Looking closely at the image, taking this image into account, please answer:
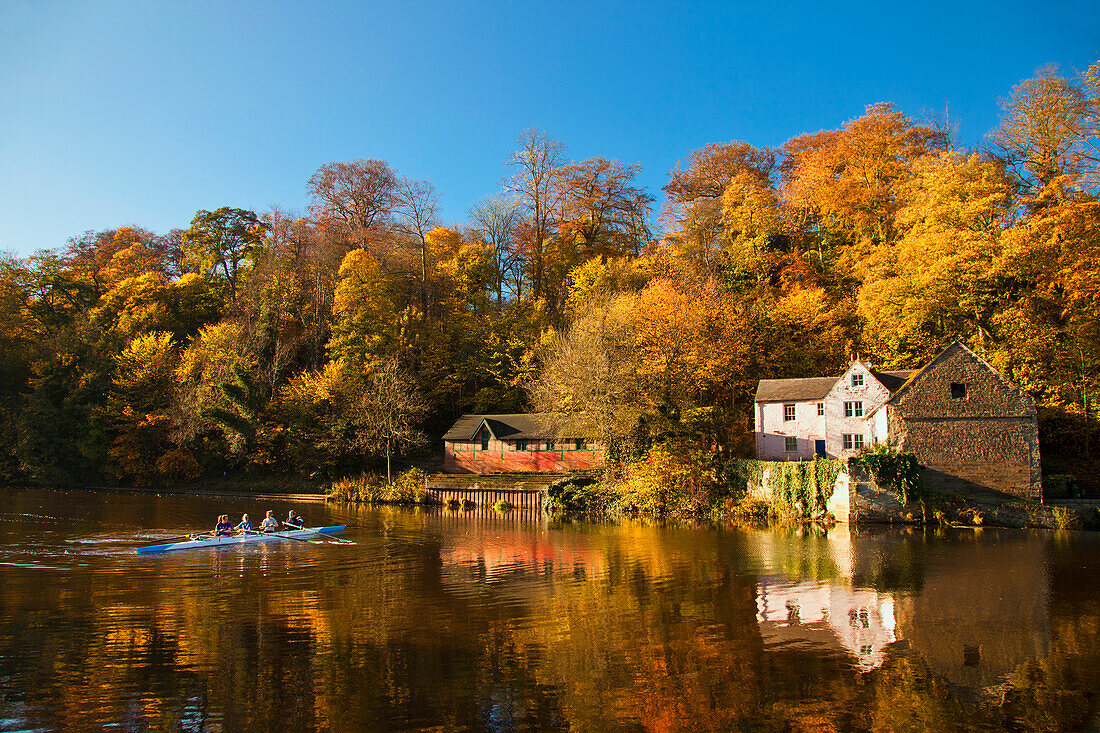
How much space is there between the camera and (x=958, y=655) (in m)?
11.6

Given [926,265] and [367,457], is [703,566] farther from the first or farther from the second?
[367,457]

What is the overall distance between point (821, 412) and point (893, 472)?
7.62 metres

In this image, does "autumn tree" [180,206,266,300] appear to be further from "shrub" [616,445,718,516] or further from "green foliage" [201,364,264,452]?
"shrub" [616,445,718,516]

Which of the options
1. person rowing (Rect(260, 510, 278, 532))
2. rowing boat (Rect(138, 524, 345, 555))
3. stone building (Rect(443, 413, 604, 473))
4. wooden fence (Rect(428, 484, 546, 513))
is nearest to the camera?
rowing boat (Rect(138, 524, 345, 555))

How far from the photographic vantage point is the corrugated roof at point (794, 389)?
A: 35969mm

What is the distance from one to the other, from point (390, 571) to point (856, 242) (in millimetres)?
39297

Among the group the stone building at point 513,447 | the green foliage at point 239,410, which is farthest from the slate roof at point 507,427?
the green foliage at point 239,410

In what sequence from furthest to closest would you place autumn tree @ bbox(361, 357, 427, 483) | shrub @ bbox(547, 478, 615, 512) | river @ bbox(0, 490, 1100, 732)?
autumn tree @ bbox(361, 357, 427, 483)
shrub @ bbox(547, 478, 615, 512)
river @ bbox(0, 490, 1100, 732)

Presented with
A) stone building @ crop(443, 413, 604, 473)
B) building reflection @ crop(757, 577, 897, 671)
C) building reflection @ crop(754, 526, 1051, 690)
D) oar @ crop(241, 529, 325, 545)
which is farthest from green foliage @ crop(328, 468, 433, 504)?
building reflection @ crop(757, 577, 897, 671)

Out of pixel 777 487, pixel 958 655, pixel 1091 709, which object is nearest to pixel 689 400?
pixel 777 487

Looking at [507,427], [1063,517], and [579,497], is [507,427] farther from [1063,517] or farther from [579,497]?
[1063,517]

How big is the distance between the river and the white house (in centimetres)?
1125

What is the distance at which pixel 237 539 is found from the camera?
23.2 meters

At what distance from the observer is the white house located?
33.8 meters
